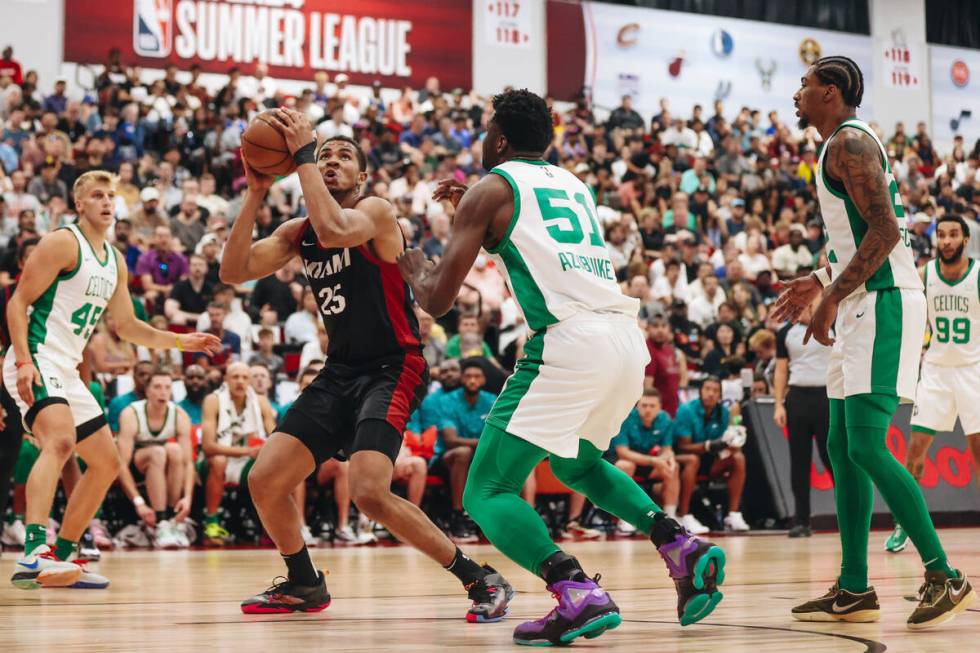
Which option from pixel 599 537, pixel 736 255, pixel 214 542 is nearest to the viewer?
pixel 214 542

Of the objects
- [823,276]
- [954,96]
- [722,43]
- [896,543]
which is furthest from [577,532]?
[954,96]

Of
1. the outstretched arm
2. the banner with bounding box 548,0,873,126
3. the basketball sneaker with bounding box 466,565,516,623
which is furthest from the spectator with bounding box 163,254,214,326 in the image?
the banner with bounding box 548,0,873,126

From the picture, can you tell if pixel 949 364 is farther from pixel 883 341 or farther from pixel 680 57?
pixel 680 57

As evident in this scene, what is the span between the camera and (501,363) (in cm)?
1337

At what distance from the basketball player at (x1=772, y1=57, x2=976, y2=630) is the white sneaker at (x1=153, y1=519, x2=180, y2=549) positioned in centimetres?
679

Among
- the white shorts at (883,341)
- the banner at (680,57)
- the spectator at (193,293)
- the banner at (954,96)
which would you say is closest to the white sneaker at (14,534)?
the spectator at (193,293)

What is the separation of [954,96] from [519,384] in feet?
99.8

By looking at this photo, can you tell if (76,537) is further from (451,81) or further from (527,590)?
(451,81)

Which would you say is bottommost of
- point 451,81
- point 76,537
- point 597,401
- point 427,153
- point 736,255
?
point 76,537

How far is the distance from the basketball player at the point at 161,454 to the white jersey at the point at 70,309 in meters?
3.62

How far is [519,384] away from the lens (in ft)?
13.9

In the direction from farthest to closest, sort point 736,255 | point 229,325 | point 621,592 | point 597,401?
point 736,255
point 229,325
point 621,592
point 597,401

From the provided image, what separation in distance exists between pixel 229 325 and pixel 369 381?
837cm

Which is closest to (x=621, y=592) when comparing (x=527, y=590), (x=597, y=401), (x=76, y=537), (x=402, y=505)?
(x=527, y=590)
